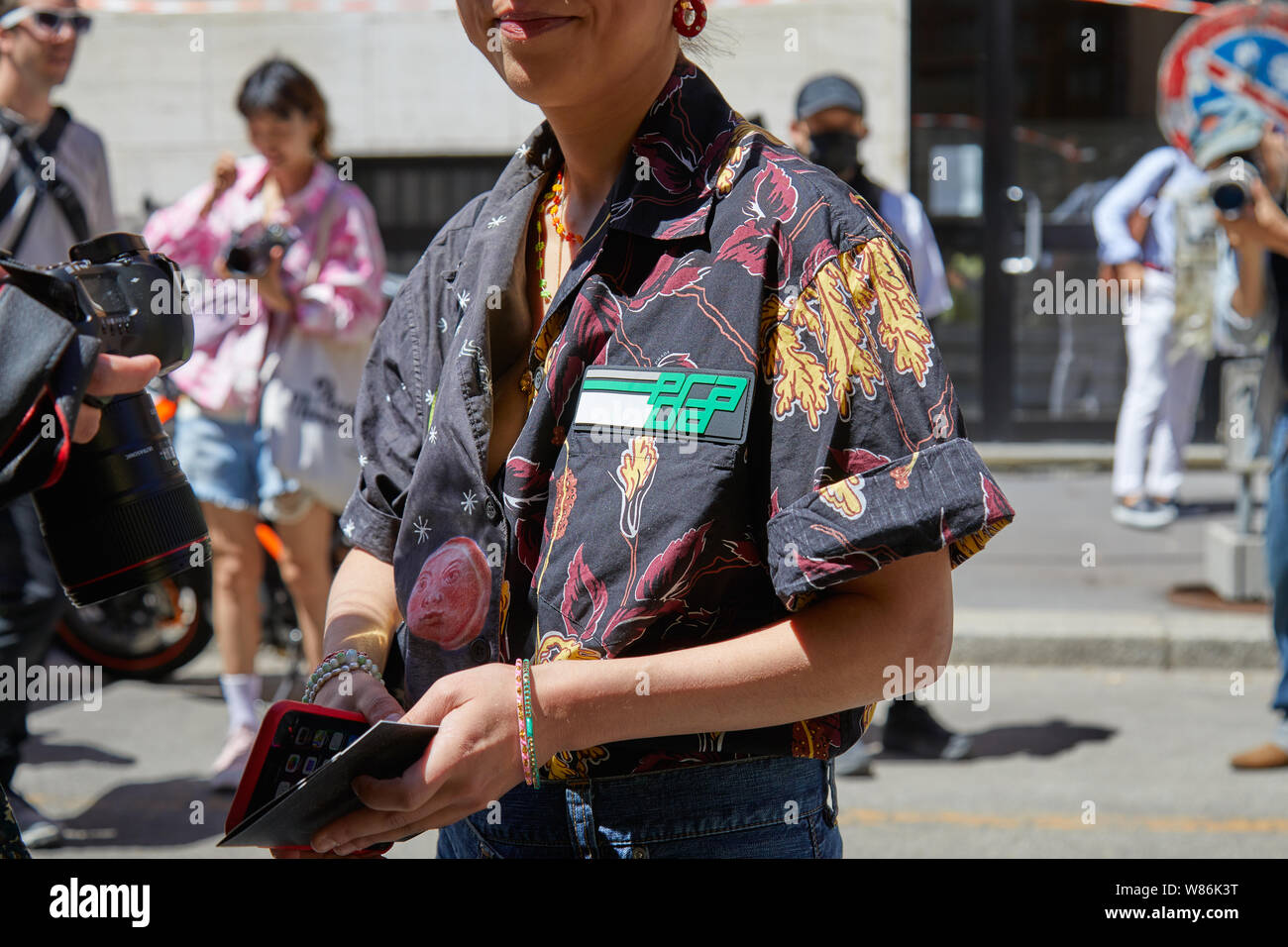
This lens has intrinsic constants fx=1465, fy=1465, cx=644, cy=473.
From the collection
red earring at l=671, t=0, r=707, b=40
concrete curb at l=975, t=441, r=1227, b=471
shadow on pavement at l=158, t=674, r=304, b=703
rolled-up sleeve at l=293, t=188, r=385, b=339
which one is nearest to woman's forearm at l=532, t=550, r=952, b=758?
red earring at l=671, t=0, r=707, b=40

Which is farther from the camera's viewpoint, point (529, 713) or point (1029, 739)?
point (1029, 739)

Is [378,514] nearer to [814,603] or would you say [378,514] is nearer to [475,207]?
[475,207]

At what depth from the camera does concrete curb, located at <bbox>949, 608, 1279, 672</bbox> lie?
627 cm

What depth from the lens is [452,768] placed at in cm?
144

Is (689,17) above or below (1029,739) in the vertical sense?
above

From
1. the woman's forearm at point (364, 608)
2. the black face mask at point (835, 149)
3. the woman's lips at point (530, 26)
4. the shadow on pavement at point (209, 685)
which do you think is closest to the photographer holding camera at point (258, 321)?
the shadow on pavement at point (209, 685)

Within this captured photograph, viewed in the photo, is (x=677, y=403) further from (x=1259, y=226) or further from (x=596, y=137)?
(x=1259, y=226)

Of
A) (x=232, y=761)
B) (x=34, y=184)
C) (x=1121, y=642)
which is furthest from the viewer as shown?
(x=1121, y=642)

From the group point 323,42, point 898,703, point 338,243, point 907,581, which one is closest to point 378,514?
point 907,581

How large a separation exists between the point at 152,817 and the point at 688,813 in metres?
3.57

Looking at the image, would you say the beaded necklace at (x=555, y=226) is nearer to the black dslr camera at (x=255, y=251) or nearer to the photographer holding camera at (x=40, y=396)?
the photographer holding camera at (x=40, y=396)

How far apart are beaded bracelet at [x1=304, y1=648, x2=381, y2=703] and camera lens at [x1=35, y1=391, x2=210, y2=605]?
0.73ft


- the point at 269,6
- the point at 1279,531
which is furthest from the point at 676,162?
the point at 269,6

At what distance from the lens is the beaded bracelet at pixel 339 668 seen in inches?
69.2
